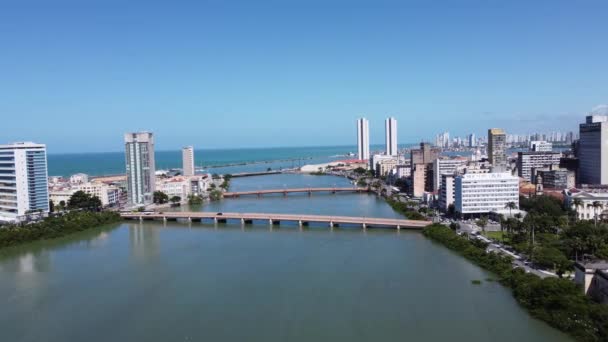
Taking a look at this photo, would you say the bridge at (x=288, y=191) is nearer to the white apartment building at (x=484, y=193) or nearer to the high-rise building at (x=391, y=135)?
the white apartment building at (x=484, y=193)

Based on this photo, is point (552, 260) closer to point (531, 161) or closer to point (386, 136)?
point (531, 161)

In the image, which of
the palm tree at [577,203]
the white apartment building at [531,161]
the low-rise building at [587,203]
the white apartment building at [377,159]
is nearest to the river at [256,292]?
the palm tree at [577,203]

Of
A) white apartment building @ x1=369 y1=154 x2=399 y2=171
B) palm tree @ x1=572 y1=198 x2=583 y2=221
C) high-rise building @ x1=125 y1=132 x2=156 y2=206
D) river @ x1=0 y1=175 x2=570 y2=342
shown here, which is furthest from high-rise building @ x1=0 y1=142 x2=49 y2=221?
white apartment building @ x1=369 y1=154 x2=399 y2=171

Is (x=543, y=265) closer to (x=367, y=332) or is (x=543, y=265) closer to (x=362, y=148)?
(x=367, y=332)

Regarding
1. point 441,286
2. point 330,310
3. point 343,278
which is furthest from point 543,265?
point 330,310

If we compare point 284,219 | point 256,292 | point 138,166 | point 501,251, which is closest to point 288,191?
point 138,166
